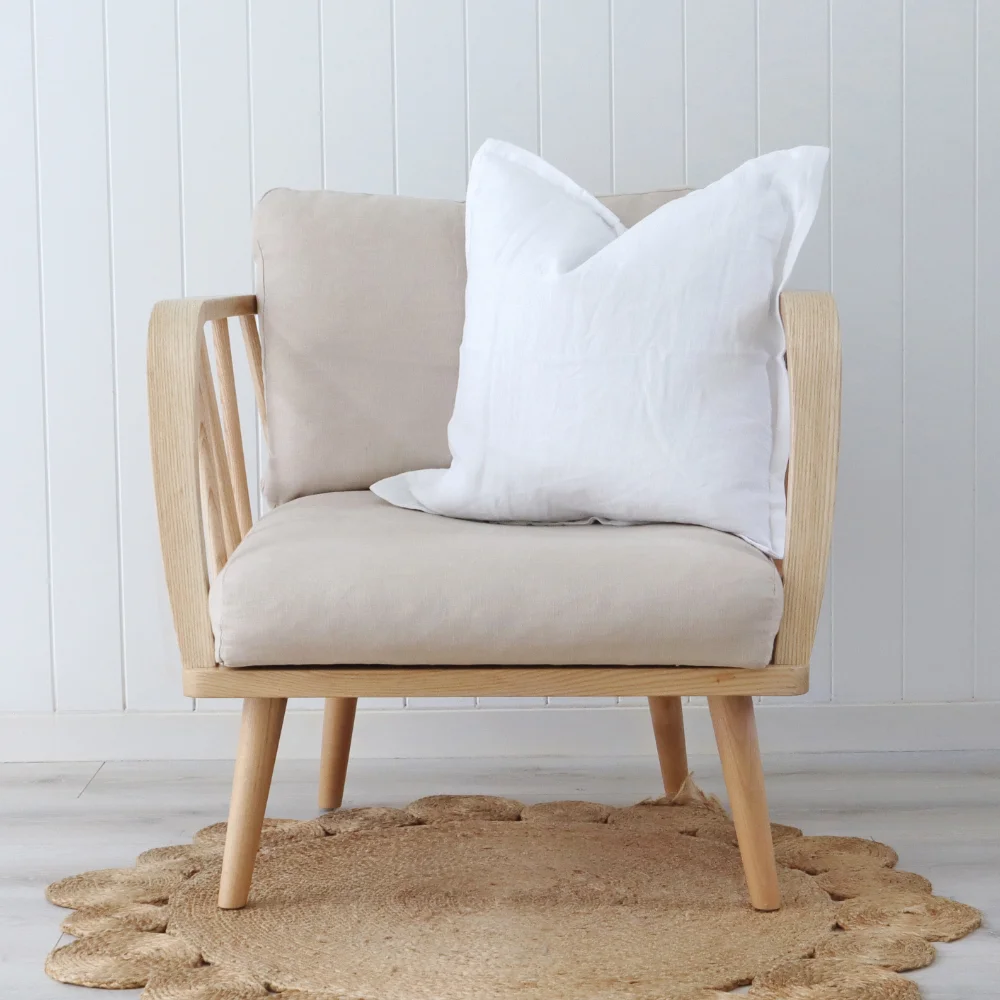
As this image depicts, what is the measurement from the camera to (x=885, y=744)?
71.9 inches

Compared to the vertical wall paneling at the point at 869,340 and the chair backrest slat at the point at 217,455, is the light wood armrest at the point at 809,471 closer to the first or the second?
the chair backrest slat at the point at 217,455

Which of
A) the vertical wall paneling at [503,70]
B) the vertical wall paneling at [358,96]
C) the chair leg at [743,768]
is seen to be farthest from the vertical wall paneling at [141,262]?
the chair leg at [743,768]

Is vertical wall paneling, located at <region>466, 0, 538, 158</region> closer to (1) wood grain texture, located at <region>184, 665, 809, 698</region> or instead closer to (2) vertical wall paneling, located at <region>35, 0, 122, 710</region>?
(2) vertical wall paneling, located at <region>35, 0, 122, 710</region>

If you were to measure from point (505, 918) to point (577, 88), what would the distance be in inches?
46.6

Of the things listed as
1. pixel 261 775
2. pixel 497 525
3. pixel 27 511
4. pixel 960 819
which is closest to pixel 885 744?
pixel 960 819

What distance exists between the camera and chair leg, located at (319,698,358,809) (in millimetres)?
1528

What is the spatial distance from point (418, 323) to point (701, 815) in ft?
2.26

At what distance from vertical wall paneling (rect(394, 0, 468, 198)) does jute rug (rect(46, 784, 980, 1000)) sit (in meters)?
0.93

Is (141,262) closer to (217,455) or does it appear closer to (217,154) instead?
(217,154)

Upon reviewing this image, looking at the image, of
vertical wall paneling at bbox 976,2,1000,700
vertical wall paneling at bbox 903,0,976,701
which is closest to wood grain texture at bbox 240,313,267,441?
vertical wall paneling at bbox 903,0,976,701

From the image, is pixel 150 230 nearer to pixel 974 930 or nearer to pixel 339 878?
pixel 339 878

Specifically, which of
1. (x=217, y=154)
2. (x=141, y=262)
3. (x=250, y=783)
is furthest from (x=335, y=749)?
(x=217, y=154)

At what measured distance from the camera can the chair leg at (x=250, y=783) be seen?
44.6 inches

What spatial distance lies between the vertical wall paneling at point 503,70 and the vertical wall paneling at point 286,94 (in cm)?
23
